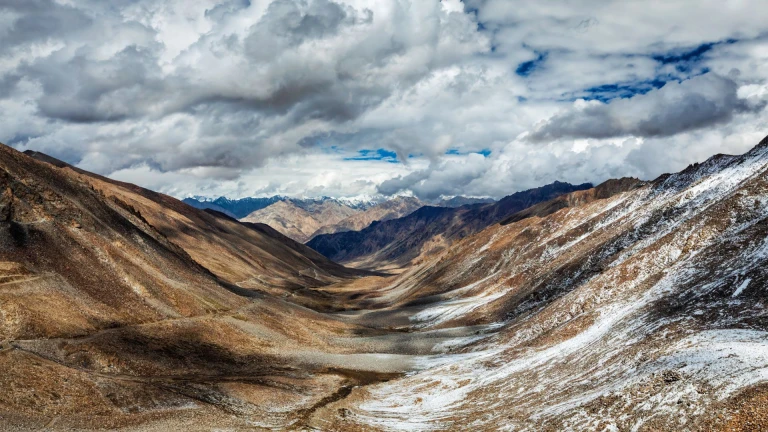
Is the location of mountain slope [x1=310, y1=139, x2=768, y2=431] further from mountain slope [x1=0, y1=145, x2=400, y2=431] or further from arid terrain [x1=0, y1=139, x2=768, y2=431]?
mountain slope [x1=0, y1=145, x2=400, y2=431]

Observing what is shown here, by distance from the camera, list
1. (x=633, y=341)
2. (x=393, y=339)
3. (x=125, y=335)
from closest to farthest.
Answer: (x=633, y=341) → (x=125, y=335) → (x=393, y=339)

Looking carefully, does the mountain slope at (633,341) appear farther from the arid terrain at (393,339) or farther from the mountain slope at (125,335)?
the mountain slope at (125,335)

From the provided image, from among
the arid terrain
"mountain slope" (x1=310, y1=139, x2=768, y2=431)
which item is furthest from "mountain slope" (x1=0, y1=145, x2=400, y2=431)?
"mountain slope" (x1=310, y1=139, x2=768, y2=431)

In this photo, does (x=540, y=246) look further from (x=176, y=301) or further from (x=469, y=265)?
(x=176, y=301)

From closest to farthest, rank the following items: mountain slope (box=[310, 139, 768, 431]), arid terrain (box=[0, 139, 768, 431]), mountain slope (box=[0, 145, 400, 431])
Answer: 1. mountain slope (box=[310, 139, 768, 431])
2. arid terrain (box=[0, 139, 768, 431])
3. mountain slope (box=[0, 145, 400, 431])

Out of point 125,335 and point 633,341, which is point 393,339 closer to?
point 125,335

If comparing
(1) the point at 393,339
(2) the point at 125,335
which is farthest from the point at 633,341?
(1) the point at 393,339

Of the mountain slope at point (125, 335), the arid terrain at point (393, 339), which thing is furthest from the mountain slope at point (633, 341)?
the mountain slope at point (125, 335)
